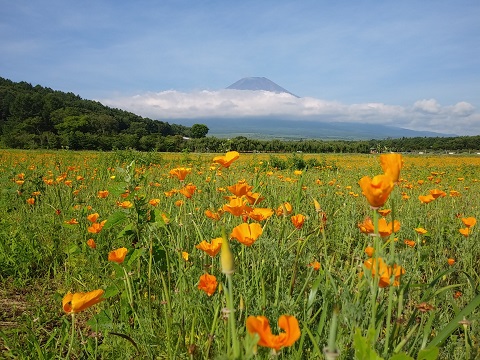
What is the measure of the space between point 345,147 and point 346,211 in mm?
47101

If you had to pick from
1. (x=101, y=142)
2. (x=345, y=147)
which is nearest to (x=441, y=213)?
(x=101, y=142)

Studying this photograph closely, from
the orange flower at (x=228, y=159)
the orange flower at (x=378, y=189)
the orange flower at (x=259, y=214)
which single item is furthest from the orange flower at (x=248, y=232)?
the orange flower at (x=228, y=159)

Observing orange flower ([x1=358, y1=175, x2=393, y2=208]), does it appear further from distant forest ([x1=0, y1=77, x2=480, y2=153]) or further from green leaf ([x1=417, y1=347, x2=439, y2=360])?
distant forest ([x1=0, y1=77, x2=480, y2=153])

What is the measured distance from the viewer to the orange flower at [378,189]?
826 millimetres

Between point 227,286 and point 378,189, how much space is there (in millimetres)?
900

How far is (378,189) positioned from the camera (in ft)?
2.75

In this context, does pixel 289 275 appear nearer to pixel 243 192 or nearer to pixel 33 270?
pixel 243 192

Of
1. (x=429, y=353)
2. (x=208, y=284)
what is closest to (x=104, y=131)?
(x=208, y=284)

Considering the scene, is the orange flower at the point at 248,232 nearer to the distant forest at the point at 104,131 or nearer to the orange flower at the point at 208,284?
the orange flower at the point at 208,284

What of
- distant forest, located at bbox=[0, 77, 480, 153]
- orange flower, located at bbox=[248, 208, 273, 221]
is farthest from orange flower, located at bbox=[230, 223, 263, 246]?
distant forest, located at bbox=[0, 77, 480, 153]

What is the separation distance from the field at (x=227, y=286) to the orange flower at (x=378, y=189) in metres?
0.02

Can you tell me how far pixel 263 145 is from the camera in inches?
1731

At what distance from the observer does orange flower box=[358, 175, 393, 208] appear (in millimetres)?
826

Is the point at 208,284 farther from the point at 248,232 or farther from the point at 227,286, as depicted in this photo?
the point at 227,286
